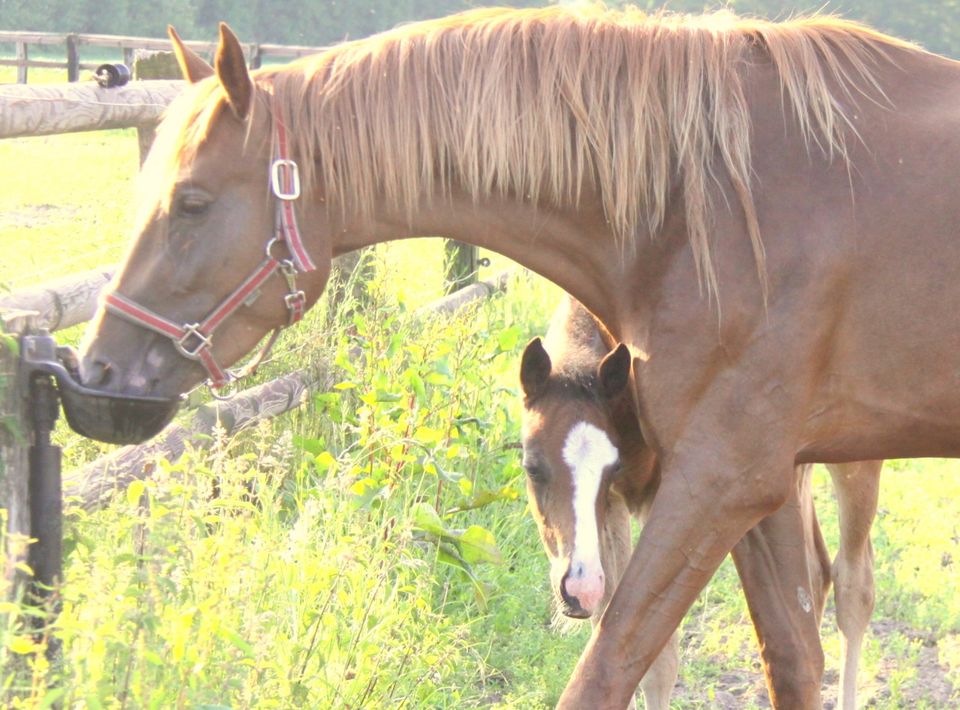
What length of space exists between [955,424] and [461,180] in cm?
142

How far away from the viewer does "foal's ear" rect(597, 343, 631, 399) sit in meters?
3.47

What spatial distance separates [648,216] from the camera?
2947mm

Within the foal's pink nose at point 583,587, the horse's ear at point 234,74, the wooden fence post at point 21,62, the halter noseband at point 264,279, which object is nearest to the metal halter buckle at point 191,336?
the halter noseband at point 264,279

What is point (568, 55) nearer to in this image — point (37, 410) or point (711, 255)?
point (711, 255)

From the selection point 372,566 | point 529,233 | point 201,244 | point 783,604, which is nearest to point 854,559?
point 783,604

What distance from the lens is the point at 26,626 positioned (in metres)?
2.10

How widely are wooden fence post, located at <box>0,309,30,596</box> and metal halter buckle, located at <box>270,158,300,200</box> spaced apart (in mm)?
732

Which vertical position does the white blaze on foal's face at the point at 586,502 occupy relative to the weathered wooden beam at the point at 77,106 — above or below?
below

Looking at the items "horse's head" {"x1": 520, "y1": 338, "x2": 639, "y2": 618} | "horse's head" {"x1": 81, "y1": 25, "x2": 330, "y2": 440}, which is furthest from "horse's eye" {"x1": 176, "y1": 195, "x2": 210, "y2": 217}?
"horse's head" {"x1": 520, "y1": 338, "x2": 639, "y2": 618}

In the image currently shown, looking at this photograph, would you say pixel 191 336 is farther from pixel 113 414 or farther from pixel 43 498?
pixel 43 498

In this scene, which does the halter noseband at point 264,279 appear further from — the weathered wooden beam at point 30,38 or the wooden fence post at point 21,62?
the wooden fence post at point 21,62

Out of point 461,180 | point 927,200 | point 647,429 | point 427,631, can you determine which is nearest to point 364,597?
point 427,631

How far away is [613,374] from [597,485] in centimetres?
35

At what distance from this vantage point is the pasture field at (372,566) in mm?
2260
